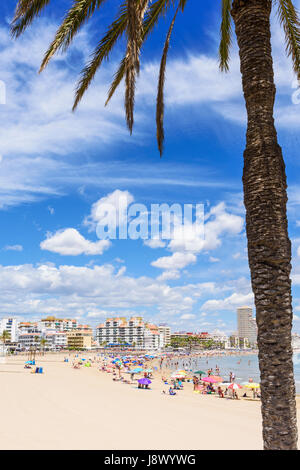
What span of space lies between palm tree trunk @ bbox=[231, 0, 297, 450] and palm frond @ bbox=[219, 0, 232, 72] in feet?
10.9

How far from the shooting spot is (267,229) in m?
4.73

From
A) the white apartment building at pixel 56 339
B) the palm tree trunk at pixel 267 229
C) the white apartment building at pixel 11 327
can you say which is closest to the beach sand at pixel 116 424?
the palm tree trunk at pixel 267 229

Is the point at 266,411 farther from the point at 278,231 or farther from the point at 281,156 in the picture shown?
the point at 281,156

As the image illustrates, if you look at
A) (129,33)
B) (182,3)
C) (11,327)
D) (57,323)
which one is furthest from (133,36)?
(57,323)

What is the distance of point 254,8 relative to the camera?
5.32m

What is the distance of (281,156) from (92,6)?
186 inches

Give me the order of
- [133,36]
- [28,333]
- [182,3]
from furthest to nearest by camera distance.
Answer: [28,333] < [182,3] < [133,36]

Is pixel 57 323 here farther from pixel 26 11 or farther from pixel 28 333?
pixel 26 11

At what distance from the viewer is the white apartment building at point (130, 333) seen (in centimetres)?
17600

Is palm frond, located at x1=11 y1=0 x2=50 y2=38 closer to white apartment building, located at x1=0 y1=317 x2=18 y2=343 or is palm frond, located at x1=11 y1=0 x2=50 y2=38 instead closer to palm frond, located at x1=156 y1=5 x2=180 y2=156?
palm frond, located at x1=156 y1=5 x2=180 y2=156

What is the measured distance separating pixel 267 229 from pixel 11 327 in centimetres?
16566

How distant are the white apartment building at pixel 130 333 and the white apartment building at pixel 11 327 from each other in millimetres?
44498

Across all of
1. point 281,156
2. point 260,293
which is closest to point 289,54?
point 281,156

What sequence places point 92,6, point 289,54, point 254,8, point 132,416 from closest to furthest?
1. point 254,8
2. point 92,6
3. point 289,54
4. point 132,416
